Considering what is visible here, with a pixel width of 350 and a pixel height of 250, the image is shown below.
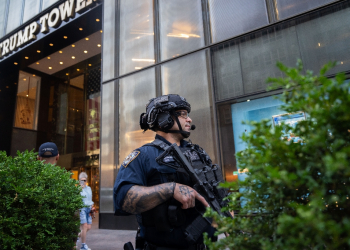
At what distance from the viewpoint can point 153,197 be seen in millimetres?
1629

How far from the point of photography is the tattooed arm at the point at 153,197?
1.61 m

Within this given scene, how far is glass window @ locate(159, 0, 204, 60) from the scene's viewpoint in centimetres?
631

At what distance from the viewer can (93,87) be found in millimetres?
14742

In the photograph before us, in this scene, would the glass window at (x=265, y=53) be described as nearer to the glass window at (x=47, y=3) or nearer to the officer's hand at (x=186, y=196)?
the officer's hand at (x=186, y=196)

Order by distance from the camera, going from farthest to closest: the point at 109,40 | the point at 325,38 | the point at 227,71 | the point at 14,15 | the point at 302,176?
the point at 14,15
the point at 109,40
the point at 227,71
the point at 325,38
the point at 302,176

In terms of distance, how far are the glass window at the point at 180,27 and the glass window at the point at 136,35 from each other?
447 millimetres

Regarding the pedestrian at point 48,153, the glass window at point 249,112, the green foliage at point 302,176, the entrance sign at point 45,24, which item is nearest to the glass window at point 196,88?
the glass window at point 249,112

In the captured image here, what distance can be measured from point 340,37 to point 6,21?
1474 cm

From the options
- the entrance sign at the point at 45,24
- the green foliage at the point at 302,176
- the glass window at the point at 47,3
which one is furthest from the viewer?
the glass window at the point at 47,3

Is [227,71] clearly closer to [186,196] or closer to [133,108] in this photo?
[133,108]

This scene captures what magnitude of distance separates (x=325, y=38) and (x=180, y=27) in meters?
3.45

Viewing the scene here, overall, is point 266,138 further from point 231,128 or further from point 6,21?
point 6,21

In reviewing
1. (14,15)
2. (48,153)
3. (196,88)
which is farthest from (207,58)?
(14,15)

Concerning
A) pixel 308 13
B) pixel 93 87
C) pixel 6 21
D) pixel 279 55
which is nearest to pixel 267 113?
pixel 279 55
